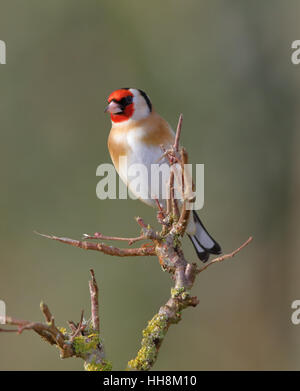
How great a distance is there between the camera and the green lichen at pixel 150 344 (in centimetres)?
168

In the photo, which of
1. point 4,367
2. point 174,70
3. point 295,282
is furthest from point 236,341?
point 174,70

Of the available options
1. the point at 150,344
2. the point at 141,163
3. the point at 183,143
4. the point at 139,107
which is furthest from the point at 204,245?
the point at 183,143

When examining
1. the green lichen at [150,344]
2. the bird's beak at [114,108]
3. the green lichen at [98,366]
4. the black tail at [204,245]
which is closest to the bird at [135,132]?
the bird's beak at [114,108]

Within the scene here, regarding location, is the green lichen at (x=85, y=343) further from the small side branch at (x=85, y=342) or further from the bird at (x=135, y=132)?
the bird at (x=135, y=132)

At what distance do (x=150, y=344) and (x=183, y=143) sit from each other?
422 cm

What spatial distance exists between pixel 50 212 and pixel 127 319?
1148 mm

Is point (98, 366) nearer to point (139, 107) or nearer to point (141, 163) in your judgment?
point (141, 163)

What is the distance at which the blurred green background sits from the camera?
17.2 feet

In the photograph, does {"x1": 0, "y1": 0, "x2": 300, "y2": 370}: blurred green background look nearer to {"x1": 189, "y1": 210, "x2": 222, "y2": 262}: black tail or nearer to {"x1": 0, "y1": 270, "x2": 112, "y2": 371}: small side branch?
{"x1": 189, "y1": 210, "x2": 222, "y2": 262}: black tail

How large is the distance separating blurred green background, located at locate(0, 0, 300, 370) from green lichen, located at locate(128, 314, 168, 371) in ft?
10.6

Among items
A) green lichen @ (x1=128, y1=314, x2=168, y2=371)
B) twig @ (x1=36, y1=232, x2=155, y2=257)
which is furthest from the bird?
green lichen @ (x1=128, y1=314, x2=168, y2=371)

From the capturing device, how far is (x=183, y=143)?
5852mm
